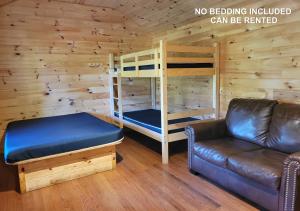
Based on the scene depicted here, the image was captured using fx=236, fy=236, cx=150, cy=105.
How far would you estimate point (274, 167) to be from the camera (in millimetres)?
1864

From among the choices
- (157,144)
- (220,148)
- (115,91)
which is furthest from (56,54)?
(220,148)

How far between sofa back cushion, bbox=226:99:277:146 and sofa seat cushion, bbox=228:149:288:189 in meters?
0.25

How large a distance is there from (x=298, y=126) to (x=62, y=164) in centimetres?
244

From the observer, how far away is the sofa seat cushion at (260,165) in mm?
1815

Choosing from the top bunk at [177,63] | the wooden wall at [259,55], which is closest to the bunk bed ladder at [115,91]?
the top bunk at [177,63]

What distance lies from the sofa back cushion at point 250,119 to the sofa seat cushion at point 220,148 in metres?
0.09

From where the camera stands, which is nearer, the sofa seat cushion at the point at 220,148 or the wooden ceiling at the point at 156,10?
the sofa seat cushion at the point at 220,148

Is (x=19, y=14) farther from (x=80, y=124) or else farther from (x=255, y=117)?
(x=255, y=117)

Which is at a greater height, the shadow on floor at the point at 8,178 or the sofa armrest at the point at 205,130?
the sofa armrest at the point at 205,130

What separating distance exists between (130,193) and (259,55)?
2202mm

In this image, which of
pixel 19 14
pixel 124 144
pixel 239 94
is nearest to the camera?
pixel 239 94

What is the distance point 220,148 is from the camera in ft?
7.77

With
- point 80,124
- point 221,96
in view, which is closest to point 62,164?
point 80,124

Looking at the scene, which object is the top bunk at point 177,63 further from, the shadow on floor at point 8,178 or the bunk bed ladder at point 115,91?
the shadow on floor at point 8,178
